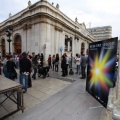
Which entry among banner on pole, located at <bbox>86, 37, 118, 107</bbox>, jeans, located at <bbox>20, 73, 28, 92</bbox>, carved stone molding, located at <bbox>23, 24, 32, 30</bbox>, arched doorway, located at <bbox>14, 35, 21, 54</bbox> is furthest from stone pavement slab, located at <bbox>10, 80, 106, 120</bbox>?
arched doorway, located at <bbox>14, 35, 21, 54</bbox>

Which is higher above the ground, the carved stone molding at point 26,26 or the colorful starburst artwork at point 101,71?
the carved stone molding at point 26,26

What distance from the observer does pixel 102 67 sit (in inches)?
134

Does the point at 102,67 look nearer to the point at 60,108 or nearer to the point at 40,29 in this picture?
the point at 60,108

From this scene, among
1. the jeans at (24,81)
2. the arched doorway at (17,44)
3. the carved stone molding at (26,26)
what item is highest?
the carved stone molding at (26,26)

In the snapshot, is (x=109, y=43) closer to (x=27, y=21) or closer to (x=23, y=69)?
(x=23, y=69)

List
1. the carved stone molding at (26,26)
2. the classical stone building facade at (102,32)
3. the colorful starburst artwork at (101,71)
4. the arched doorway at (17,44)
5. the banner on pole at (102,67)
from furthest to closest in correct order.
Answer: the classical stone building facade at (102,32), the arched doorway at (17,44), the carved stone molding at (26,26), the colorful starburst artwork at (101,71), the banner on pole at (102,67)

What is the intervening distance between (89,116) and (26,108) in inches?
76.1

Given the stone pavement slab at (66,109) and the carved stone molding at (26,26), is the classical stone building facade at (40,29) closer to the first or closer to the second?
the carved stone molding at (26,26)

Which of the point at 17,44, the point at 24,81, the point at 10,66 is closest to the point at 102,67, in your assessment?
the point at 24,81

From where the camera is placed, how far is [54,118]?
2.94m

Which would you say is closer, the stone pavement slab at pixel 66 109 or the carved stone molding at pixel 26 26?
the stone pavement slab at pixel 66 109

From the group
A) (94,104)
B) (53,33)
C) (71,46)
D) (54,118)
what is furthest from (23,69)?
(71,46)

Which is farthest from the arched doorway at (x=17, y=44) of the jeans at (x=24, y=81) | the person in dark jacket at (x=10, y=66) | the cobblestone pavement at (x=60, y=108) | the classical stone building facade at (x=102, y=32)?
the classical stone building facade at (x=102, y=32)

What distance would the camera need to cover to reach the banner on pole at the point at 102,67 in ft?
9.71
